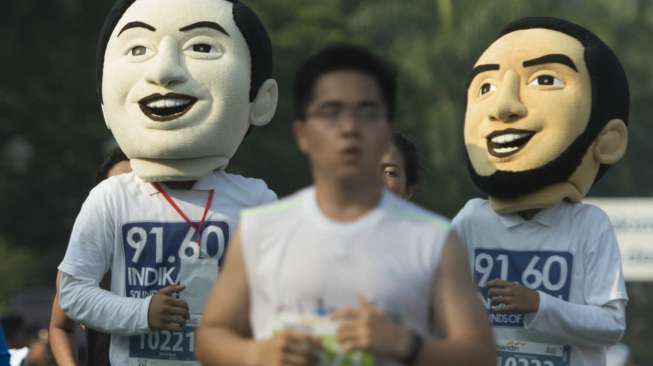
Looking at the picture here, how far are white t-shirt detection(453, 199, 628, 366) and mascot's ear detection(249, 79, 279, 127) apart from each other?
1086 millimetres

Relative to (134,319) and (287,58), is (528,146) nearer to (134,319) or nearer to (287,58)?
(134,319)

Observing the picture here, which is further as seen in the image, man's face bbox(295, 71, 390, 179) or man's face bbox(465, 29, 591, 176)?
man's face bbox(465, 29, 591, 176)

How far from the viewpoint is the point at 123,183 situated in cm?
906

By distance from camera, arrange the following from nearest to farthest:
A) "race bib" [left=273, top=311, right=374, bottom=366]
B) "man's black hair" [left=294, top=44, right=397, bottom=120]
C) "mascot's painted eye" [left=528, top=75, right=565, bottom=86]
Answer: "race bib" [left=273, top=311, right=374, bottom=366]
"man's black hair" [left=294, top=44, right=397, bottom=120]
"mascot's painted eye" [left=528, top=75, right=565, bottom=86]

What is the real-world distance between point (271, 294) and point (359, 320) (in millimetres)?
397

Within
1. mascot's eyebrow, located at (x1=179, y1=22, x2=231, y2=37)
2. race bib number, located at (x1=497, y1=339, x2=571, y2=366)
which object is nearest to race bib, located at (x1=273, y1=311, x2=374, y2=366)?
race bib number, located at (x1=497, y1=339, x2=571, y2=366)

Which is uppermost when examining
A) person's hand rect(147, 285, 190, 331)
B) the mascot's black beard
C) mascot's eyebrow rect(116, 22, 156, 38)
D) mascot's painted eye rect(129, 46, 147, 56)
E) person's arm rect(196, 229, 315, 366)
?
mascot's eyebrow rect(116, 22, 156, 38)

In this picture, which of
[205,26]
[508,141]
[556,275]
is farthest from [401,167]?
[205,26]

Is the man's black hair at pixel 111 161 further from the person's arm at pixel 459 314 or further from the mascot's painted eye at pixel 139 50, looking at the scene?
the person's arm at pixel 459 314

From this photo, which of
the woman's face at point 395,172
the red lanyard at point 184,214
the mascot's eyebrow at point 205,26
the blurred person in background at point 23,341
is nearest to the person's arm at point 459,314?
the red lanyard at point 184,214

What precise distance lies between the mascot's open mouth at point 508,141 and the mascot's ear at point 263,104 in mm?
1095

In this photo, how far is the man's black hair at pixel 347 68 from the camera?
6207mm

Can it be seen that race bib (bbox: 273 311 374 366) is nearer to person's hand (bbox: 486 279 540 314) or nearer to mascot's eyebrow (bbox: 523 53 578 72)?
person's hand (bbox: 486 279 540 314)

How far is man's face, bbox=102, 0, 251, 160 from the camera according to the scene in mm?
8969
